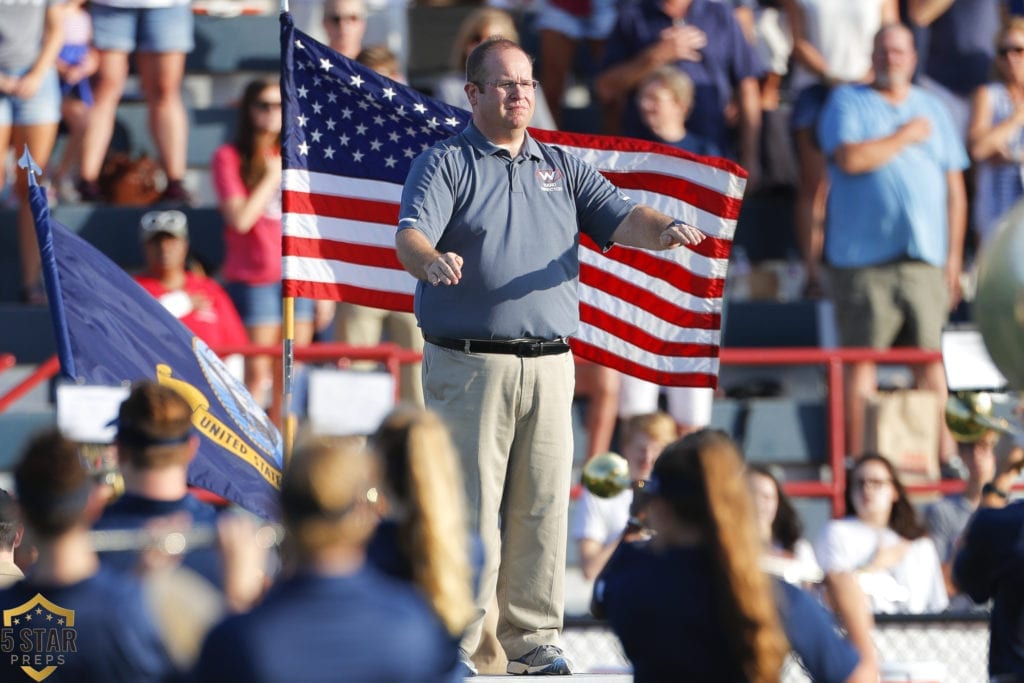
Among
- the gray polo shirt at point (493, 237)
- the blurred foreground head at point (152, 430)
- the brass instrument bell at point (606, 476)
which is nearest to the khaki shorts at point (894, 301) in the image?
the brass instrument bell at point (606, 476)

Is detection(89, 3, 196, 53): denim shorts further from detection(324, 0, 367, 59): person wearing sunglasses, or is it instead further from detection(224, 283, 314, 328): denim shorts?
detection(224, 283, 314, 328): denim shorts

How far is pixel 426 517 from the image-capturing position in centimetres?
415

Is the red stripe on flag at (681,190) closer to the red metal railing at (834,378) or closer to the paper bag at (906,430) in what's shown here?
the red metal railing at (834,378)

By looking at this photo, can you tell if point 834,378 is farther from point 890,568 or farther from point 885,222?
point 890,568

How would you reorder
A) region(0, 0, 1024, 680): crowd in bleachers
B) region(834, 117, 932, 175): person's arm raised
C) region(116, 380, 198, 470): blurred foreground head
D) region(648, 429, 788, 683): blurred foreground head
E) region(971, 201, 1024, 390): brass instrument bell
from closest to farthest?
region(648, 429, 788, 683): blurred foreground head → region(116, 380, 198, 470): blurred foreground head → region(971, 201, 1024, 390): brass instrument bell → region(0, 0, 1024, 680): crowd in bleachers → region(834, 117, 932, 175): person's arm raised

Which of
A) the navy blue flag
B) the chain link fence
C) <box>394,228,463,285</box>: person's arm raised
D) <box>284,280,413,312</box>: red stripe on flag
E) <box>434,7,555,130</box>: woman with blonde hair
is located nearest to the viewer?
<box>394,228,463,285</box>: person's arm raised

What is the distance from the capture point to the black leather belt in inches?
243

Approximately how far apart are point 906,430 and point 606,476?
11.7ft

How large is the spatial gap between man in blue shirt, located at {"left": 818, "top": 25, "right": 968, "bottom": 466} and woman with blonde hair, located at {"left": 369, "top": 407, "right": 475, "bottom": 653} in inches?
233

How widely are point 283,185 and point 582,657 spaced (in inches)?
91.9

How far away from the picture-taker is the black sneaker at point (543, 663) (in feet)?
20.4

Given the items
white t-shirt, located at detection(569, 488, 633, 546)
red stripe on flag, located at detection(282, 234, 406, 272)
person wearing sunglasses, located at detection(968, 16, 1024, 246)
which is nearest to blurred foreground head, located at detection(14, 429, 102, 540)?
red stripe on flag, located at detection(282, 234, 406, 272)

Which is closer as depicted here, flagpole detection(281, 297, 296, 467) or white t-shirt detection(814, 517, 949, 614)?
flagpole detection(281, 297, 296, 467)

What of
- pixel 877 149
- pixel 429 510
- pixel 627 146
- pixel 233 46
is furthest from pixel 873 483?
pixel 233 46
